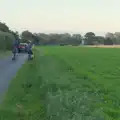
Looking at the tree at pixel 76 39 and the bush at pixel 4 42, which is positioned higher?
the bush at pixel 4 42

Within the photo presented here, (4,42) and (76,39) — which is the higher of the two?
(4,42)

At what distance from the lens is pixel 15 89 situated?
17.5 m

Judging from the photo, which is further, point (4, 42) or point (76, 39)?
point (76, 39)

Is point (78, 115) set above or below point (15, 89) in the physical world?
above

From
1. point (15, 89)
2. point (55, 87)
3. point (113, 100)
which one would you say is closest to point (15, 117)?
point (113, 100)

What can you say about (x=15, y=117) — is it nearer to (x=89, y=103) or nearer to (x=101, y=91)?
(x=89, y=103)

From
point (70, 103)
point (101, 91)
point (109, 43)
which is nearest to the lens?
point (70, 103)

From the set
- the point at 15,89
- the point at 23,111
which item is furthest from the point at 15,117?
the point at 15,89

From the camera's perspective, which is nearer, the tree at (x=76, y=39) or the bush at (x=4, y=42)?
the bush at (x=4, y=42)

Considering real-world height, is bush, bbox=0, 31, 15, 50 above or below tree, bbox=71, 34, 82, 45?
above

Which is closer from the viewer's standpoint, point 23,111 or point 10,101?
point 23,111

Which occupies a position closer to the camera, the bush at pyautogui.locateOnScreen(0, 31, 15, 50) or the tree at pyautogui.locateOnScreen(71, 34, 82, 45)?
the bush at pyautogui.locateOnScreen(0, 31, 15, 50)

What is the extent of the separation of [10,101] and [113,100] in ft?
11.0

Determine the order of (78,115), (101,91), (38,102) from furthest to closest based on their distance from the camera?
1. (101,91)
2. (38,102)
3. (78,115)
